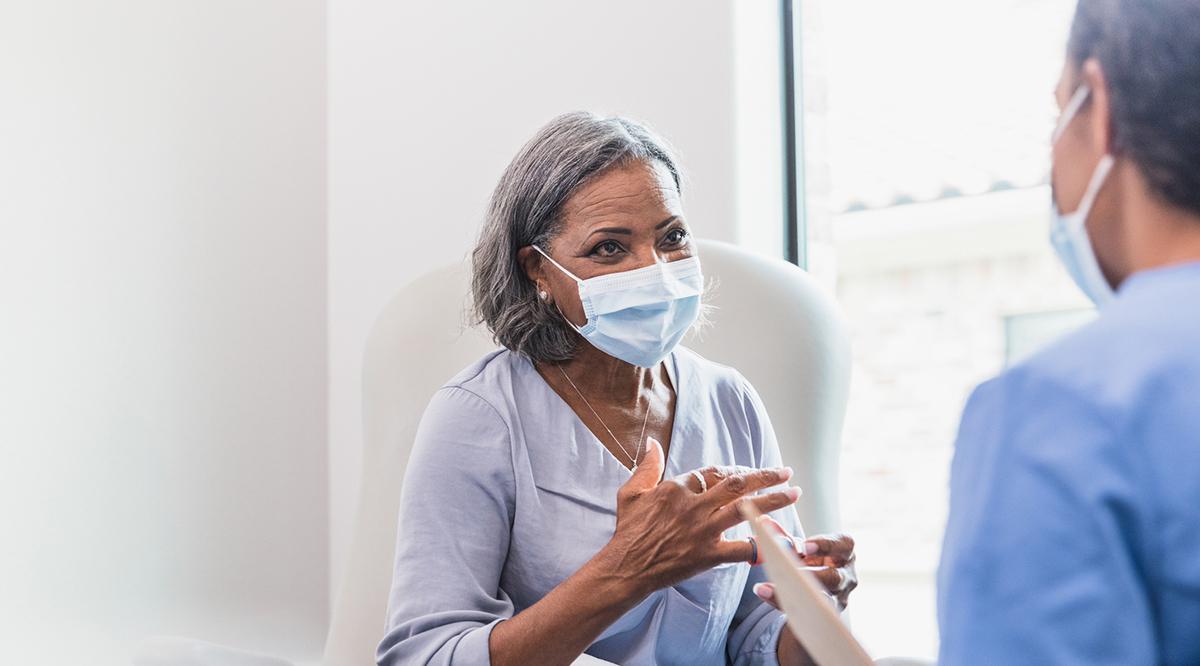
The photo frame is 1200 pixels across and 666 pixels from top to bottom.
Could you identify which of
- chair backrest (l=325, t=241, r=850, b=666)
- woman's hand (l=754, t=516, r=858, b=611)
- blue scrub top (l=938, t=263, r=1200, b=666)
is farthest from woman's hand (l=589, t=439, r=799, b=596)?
blue scrub top (l=938, t=263, r=1200, b=666)

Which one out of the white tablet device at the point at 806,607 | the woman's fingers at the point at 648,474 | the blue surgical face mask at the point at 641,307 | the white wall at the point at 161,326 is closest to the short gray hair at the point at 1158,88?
the white tablet device at the point at 806,607

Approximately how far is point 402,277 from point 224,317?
434mm

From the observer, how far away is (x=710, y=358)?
1799mm

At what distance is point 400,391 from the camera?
1750 millimetres

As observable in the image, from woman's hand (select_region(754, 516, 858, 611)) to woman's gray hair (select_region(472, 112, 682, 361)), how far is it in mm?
421

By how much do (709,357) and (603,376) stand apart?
1.10ft

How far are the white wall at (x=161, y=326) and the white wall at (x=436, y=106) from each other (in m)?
0.06

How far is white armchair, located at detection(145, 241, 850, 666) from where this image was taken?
5.40ft

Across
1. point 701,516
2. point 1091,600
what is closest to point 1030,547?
point 1091,600

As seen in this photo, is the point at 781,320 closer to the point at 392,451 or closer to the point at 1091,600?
the point at 392,451

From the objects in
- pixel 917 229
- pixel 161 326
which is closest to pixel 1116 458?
pixel 161 326

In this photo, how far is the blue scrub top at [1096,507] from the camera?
1.71 ft

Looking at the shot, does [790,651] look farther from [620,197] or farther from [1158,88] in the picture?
[1158,88]

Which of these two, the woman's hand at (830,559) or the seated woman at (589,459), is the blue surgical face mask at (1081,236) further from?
the woman's hand at (830,559)
